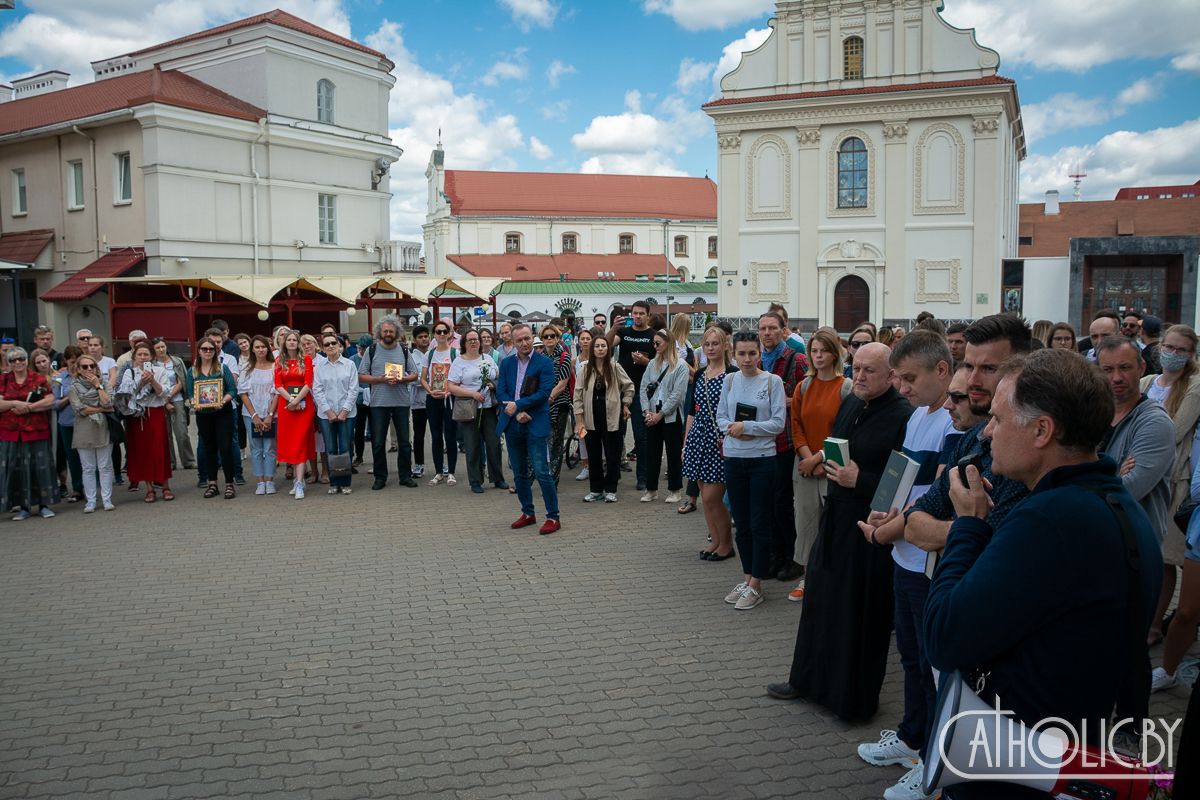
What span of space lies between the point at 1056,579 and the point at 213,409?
1109 centimetres

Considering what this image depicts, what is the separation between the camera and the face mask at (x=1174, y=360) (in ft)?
19.4

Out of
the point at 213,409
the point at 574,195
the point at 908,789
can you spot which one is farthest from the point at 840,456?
the point at 574,195

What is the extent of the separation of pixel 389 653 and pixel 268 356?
715cm

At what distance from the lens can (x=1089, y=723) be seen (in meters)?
2.39

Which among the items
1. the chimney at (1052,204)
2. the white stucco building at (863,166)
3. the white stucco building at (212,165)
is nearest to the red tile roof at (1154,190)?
the chimney at (1052,204)

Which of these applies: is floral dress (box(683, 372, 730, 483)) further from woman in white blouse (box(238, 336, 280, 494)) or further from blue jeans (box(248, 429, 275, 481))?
blue jeans (box(248, 429, 275, 481))

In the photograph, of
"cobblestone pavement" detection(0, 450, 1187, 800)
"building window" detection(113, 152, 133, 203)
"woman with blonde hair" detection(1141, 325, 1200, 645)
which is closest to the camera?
"cobblestone pavement" detection(0, 450, 1187, 800)

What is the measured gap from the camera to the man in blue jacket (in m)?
2.32

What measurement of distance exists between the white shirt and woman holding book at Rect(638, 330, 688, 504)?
3.80 meters

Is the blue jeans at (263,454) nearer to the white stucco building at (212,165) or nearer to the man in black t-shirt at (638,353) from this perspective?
the man in black t-shirt at (638,353)

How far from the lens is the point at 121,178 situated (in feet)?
98.7

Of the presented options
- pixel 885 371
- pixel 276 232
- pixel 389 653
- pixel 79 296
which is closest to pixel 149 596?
pixel 389 653

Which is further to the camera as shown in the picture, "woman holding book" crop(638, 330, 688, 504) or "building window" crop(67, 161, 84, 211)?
"building window" crop(67, 161, 84, 211)

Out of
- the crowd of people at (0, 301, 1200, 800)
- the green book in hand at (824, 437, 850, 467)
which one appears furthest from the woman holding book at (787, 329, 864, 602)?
the green book in hand at (824, 437, 850, 467)
